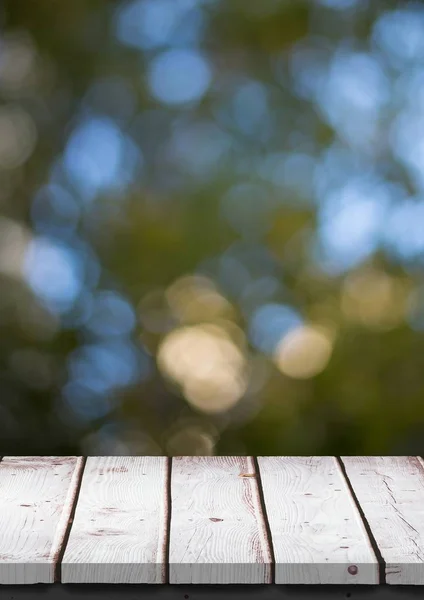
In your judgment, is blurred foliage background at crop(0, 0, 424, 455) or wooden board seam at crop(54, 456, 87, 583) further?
A: blurred foliage background at crop(0, 0, 424, 455)

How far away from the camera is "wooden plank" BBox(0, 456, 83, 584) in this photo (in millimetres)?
1318

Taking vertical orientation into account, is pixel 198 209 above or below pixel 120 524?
below

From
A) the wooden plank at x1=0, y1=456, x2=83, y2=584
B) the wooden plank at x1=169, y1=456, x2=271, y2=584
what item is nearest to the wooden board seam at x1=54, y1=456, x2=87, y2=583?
the wooden plank at x1=0, y1=456, x2=83, y2=584

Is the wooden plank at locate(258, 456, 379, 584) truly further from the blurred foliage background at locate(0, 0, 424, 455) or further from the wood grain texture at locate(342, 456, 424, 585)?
the blurred foliage background at locate(0, 0, 424, 455)

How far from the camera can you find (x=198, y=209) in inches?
127

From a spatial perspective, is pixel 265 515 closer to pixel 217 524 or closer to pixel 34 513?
pixel 217 524

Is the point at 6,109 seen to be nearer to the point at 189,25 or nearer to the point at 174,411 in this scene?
the point at 189,25

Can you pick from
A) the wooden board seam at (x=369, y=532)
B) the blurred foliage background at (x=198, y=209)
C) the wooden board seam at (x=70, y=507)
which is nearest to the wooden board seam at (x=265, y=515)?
the wooden board seam at (x=369, y=532)

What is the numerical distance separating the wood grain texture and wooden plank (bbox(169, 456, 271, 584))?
0.60ft

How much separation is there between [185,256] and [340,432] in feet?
2.68

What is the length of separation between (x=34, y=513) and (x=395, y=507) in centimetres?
62

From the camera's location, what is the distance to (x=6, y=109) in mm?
3195

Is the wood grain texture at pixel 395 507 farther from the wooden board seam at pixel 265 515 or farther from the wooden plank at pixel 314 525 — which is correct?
the wooden board seam at pixel 265 515

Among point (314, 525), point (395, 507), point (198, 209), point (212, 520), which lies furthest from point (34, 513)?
point (198, 209)
